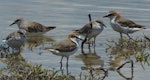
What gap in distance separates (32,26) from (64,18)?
1.71 metres

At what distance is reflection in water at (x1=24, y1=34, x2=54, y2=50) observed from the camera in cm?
1648

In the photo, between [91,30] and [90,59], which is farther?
[91,30]

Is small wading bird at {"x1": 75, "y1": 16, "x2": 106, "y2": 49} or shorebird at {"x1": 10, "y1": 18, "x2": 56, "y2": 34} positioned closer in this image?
small wading bird at {"x1": 75, "y1": 16, "x2": 106, "y2": 49}

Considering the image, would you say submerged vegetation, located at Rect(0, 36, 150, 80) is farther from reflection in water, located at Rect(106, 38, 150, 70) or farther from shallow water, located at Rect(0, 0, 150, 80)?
shallow water, located at Rect(0, 0, 150, 80)

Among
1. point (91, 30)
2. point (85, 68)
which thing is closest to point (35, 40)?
point (91, 30)

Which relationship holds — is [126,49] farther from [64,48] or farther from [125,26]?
[64,48]

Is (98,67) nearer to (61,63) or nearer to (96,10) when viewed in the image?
(61,63)

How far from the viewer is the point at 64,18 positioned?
778 inches

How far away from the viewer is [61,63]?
1386cm

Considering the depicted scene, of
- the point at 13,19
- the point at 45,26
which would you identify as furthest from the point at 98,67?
the point at 13,19

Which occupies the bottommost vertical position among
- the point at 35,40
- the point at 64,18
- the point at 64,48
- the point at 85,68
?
the point at 35,40

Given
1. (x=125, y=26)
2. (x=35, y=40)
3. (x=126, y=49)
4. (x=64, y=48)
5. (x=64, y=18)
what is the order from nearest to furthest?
(x=64, y=48) < (x=126, y=49) < (x=125, y=26) < (x=35, y=40) < (x=64, y=18)

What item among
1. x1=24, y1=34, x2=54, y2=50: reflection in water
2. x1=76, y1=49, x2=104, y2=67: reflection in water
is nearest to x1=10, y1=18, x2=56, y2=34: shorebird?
x1=24, y1=34, x2=54, y2=50: reflection in water

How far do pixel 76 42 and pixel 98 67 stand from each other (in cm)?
96
